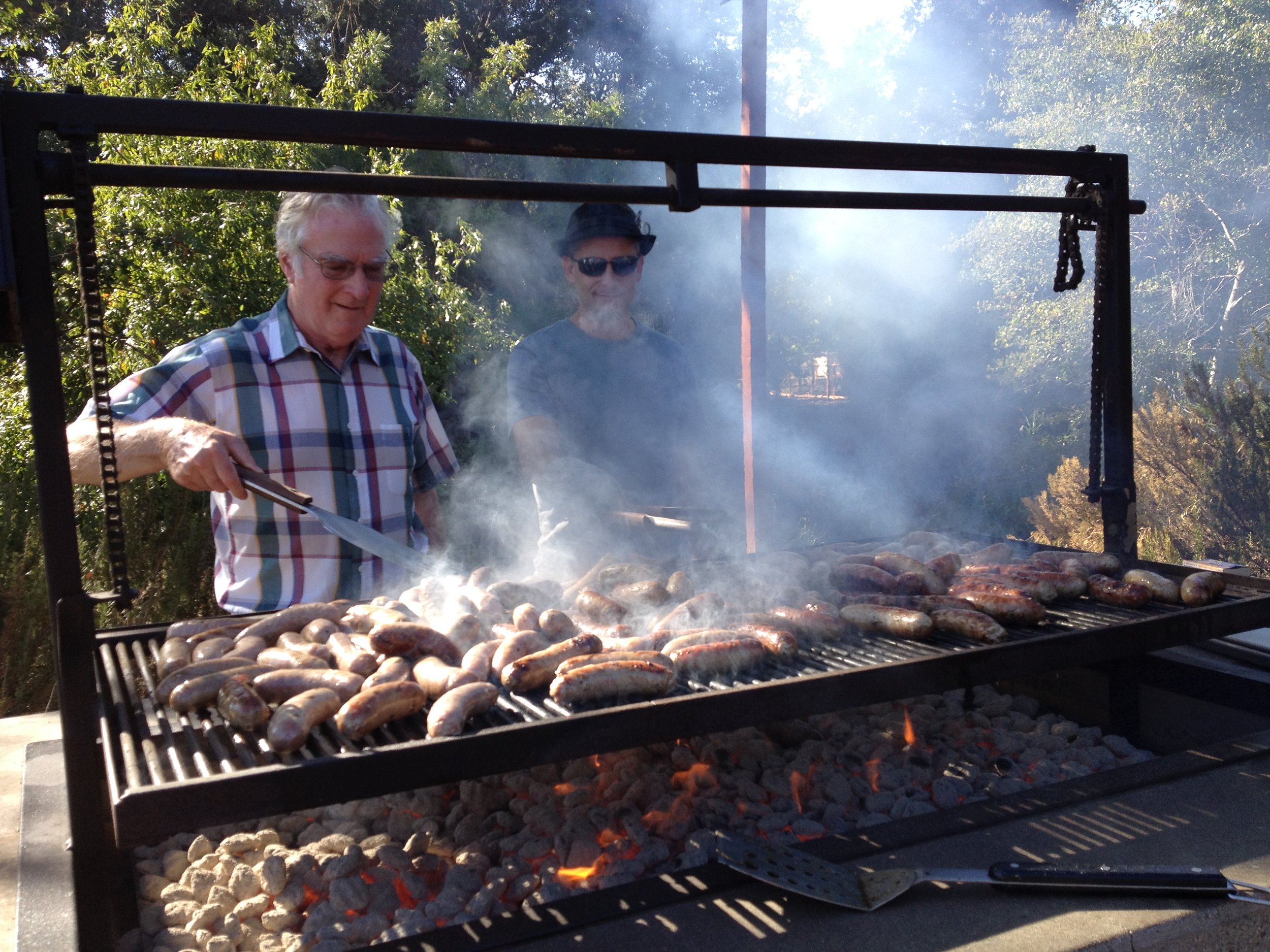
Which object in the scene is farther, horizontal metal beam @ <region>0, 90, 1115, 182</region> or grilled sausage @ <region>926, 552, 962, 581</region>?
grilled sausage @ <region>926, 552, 962, 581</region>

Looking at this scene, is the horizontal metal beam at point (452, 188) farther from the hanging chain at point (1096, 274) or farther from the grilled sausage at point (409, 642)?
the grilled sausage at point (409, 642)

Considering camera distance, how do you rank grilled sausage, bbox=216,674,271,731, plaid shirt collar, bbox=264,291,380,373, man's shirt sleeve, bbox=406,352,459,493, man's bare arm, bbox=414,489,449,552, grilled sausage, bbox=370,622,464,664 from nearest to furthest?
grilled sausage, bbox=216,674,271,731 < grilled sausage, bbox=370,622,464,664 < plaid shirt collar, bbox=264,291,380,373 < man's shirt sleeve, bbox=406,352,459,493 < man's bare arm, bbox=414,489,449,552

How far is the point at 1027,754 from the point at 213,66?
29.6 feet

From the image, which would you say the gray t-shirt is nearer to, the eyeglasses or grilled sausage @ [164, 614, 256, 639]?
the eyeglasses

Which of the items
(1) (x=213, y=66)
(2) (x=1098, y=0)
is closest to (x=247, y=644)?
(1) (x=213, y=66)

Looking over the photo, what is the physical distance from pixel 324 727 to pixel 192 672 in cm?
37

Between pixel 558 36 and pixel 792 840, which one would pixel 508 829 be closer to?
pixel 792 840

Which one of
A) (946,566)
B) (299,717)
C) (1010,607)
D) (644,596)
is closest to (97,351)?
(299,717)

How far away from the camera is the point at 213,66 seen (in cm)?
841

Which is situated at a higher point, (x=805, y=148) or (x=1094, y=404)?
(x=805, y=148)

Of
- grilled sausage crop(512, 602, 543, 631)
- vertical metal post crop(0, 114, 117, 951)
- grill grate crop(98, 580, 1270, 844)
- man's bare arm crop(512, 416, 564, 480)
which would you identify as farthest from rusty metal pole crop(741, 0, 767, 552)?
vertical metal post crop(0, 114, 117, 951)

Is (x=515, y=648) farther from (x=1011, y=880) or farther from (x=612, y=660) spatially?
(x=1011, y=880)

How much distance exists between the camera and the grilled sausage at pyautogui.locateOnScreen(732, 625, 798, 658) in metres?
2.24

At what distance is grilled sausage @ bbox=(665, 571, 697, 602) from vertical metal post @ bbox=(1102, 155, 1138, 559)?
153 centimetres
